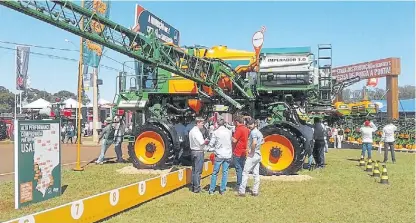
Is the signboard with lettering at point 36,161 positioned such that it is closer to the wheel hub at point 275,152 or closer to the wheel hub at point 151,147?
the wheel hub at point 151,147

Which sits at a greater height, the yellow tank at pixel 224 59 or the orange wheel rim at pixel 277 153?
the yellow tank at pixel 224 59

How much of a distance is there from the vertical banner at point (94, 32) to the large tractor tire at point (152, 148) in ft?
10.2

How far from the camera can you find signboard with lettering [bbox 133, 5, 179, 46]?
16234 millimetres

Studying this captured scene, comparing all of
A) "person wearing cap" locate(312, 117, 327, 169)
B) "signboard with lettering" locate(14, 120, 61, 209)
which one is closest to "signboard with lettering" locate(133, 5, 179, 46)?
"person wearing cap" locate(312, 117, 327, 169)

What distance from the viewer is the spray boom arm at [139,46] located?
8.57 m

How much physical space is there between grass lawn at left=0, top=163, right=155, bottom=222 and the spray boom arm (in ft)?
10.2

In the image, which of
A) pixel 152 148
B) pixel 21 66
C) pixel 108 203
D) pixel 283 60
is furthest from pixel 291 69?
pixel 21 66

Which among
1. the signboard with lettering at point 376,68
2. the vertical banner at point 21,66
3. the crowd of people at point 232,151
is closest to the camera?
the crowd of people at point 232,151

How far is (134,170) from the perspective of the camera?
520 inches

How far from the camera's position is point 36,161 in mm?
8602

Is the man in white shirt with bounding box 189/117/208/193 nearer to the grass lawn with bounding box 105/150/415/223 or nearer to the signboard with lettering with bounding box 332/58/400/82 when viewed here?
the grass lawn with bounding box 105/150/415/223

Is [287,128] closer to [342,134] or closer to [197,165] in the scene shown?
[197,165]

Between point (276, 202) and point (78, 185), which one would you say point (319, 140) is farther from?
point (78, 185)

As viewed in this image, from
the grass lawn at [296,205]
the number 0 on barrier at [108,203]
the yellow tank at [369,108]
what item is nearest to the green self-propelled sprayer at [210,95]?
the grass lawn at [296,205]
